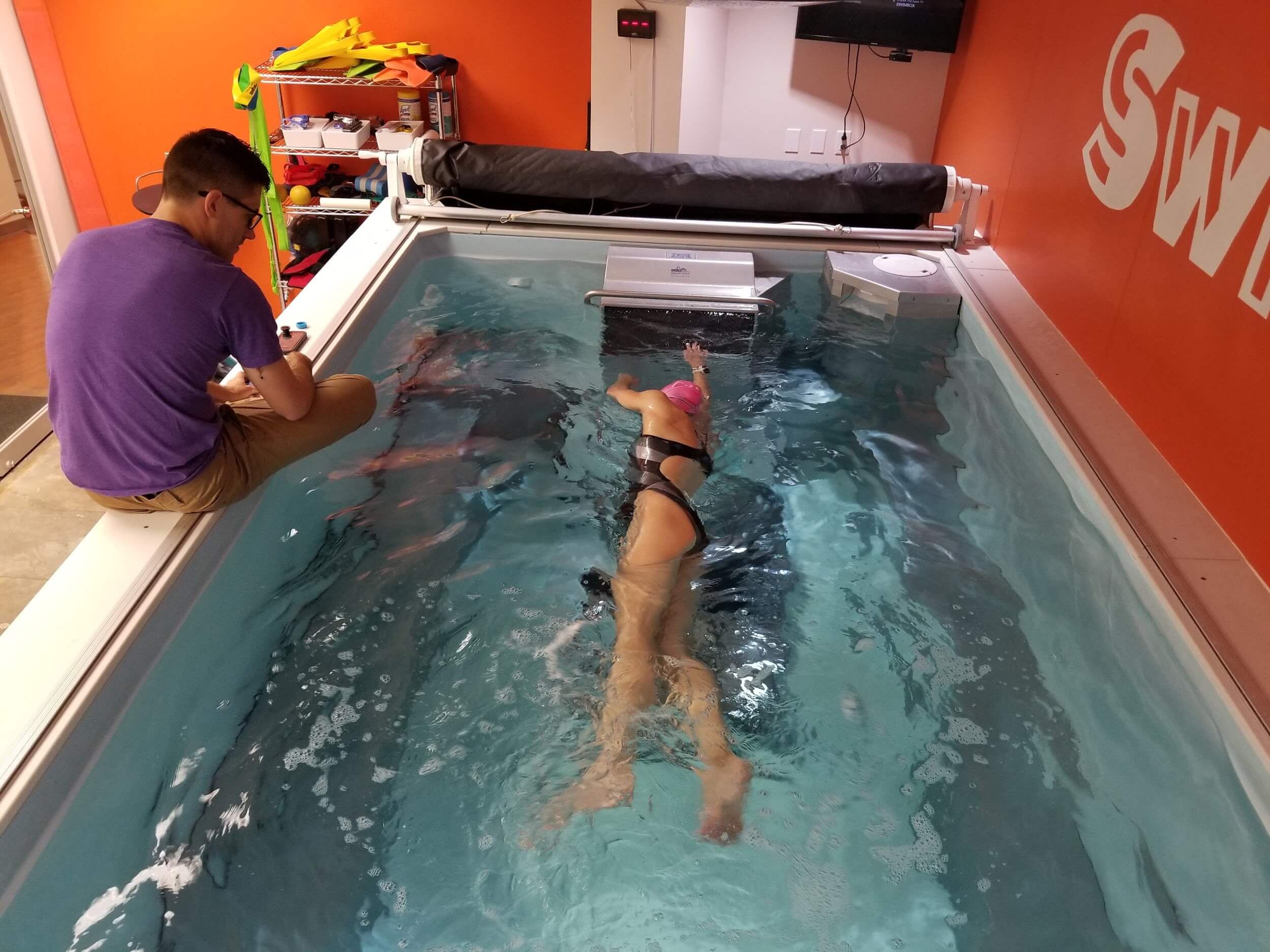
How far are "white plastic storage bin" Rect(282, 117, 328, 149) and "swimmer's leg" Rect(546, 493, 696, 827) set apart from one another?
294 centimetres

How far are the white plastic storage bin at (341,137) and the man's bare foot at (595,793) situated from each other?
11.3 ft

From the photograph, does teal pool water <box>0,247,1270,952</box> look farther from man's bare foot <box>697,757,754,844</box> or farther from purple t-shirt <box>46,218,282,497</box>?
purple t-shirt <box>46,218,282,497</box>

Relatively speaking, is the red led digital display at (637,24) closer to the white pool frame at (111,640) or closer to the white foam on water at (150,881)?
the white pool frame at (111,640)

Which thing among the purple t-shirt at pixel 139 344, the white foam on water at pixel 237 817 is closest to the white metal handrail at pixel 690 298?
the purple t-shirt at pixel 139 344

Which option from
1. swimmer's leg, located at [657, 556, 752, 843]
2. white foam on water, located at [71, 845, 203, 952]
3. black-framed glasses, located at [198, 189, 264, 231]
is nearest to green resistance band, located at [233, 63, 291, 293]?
black-framed glasses, located at [198, 189, 264, 231]

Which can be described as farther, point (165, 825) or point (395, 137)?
point (395, 137)

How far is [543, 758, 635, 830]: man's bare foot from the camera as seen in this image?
5.05ft

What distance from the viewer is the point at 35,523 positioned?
120 inches

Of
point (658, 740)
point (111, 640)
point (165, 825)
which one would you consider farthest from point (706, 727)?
point (111, 640)

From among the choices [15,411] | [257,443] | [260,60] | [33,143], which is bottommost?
[15,411]

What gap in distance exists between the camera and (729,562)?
7.00 feet

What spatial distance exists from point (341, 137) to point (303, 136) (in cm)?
18

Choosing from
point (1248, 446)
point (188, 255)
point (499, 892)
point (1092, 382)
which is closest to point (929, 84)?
point (1092, 382)

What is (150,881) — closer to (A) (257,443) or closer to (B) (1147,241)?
(A) (257,443)
